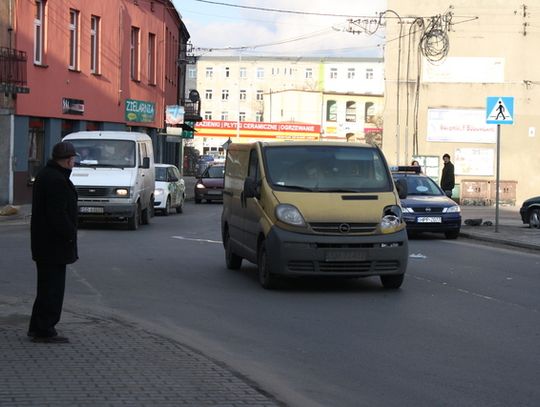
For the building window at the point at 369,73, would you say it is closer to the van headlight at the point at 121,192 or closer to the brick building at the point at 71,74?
the brick building at the point at 71,74

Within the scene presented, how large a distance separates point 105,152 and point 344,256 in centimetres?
1174

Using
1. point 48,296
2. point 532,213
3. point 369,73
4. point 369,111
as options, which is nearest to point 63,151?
point 48,296

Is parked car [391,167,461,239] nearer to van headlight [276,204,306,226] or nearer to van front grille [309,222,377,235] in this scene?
van front grille [309,222,377,235]

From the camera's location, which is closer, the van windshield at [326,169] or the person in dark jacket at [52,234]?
the person in dark jacket at [52,234]

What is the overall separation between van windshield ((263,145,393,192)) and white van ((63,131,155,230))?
9.28 meters

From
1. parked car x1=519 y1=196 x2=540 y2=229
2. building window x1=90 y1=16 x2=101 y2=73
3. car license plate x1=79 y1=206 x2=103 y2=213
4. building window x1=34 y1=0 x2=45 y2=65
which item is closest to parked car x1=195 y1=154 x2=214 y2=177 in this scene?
building window x1=90 y1=16 x2=101 y2=73

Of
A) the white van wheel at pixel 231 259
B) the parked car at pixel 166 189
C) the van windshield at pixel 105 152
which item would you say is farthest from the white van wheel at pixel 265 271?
the parked car at pixel 166 189

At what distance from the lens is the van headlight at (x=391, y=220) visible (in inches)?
449

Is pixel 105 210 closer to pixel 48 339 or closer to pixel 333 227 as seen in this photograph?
pixel 333 227

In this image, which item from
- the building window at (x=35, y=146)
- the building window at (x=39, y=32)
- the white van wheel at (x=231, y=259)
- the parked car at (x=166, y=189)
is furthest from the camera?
the building window at (x=39, y=32)

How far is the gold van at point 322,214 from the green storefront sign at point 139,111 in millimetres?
26407

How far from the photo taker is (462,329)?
356 inches

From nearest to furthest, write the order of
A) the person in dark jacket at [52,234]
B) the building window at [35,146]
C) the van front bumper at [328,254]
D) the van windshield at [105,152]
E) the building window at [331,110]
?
the person in dark jacket at [52,234]
the van front bumper at [328,254]
the van windshield at [105,152]
the building window at [35,146]
the building window at [331,110]

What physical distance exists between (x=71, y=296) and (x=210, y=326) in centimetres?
257
